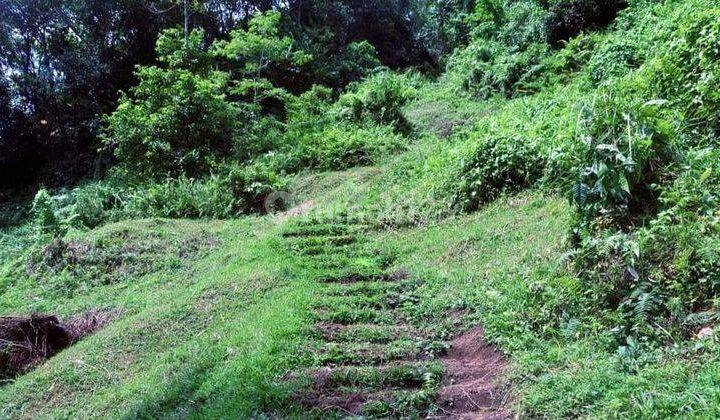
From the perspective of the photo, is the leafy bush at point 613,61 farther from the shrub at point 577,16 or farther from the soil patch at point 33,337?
the soil patch at point 33,337

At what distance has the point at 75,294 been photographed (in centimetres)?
1053

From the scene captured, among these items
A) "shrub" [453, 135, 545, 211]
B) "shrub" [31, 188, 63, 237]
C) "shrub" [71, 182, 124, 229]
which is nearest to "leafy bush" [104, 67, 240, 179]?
"shrub" [71, 182, 124, 229]

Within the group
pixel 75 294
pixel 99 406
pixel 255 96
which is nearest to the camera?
pixel 99 406

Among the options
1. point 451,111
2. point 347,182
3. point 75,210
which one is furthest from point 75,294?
point 451,111

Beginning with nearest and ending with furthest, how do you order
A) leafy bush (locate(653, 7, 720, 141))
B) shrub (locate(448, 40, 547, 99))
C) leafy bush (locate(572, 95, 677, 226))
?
1. leafy bush (locate(572, 95, 677, 226))
2. leafy bush (locate(653, 7, 720, 141))
3. shrub (locate(448, 40, 547, 99))

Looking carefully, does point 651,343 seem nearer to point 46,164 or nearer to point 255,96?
point 255,96

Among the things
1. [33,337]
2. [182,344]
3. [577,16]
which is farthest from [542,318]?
[577,16]

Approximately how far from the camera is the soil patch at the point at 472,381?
14.5ft

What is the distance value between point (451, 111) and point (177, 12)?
44.7 ft

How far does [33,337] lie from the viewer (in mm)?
8398

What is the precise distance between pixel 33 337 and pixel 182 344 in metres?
3.12

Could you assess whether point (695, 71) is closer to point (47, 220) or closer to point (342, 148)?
point (342, 148)

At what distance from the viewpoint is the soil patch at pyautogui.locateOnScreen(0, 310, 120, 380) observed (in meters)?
8.08

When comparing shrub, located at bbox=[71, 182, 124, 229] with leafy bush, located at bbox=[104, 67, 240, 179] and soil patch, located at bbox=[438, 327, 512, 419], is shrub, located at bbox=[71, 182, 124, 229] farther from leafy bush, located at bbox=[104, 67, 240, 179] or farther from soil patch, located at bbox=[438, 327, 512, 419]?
soil patch, located at bbox=[438, 327, 512, 419]
